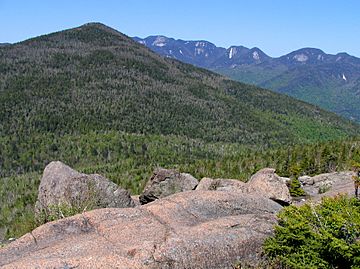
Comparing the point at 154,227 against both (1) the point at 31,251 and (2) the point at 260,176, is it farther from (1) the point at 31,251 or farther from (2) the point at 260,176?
(2) the point at 260,176

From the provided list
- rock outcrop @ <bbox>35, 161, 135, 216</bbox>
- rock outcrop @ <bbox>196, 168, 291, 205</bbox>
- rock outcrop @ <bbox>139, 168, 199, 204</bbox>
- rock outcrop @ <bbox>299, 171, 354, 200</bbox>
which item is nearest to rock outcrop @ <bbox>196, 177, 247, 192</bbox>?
rock outcrop @ <bbox>196, 168, 291, 205</bbox>

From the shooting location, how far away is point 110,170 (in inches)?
5935

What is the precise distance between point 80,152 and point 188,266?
185 meters

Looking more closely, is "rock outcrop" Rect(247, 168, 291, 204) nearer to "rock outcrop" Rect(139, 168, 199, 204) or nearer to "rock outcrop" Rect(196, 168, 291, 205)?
"rock outcrop" Rect(196, 168, 291, 205)

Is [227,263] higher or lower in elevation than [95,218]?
lower

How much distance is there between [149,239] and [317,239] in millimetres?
6615

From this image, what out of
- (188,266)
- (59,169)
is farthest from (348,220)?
(59,169)

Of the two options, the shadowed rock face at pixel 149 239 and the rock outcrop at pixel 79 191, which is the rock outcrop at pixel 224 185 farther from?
the shadowed rock face at pixel 149 239

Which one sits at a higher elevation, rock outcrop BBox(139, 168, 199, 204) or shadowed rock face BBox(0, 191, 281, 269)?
shadowed rock face BBox(0, 191, 281, 269)

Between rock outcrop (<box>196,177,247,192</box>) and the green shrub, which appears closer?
the green shrub

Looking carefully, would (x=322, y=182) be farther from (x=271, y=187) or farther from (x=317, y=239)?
(x=317, y=239)

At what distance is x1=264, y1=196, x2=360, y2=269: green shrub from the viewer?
15016mm

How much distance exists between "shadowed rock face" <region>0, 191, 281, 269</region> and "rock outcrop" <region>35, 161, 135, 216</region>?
975cm

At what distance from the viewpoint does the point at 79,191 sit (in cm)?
3128
